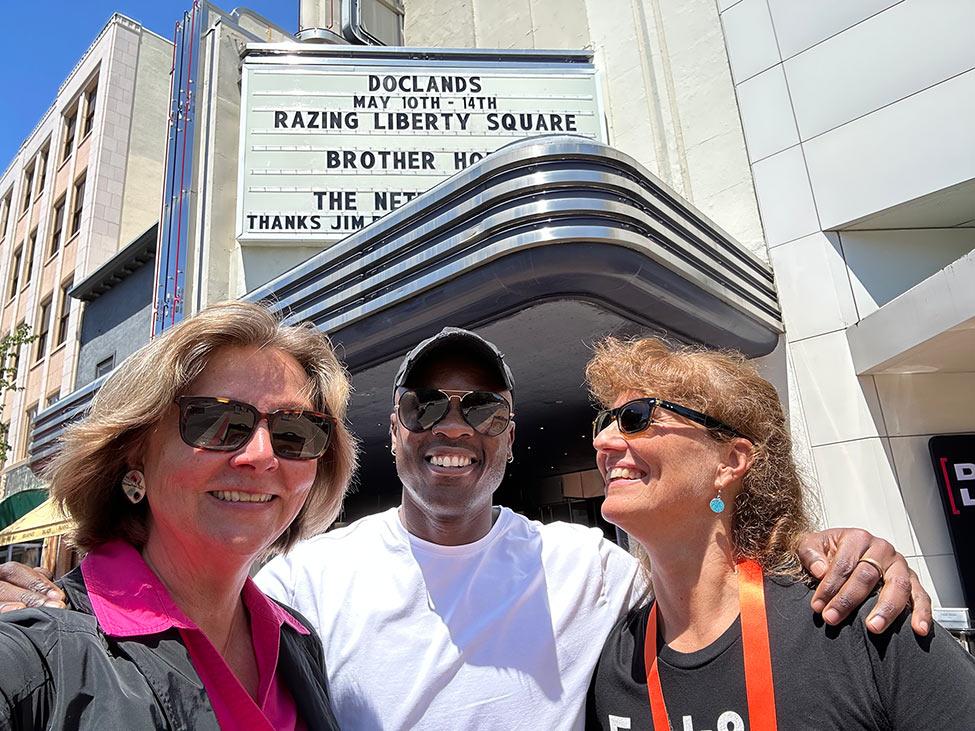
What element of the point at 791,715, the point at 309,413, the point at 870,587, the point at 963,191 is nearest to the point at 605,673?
the point at 791,715

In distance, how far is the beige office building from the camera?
61.4 feet

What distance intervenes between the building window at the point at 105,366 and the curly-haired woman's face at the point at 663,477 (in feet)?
44.6

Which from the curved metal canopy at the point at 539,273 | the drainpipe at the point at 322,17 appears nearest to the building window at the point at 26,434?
the drainpipe at the point at 322,17

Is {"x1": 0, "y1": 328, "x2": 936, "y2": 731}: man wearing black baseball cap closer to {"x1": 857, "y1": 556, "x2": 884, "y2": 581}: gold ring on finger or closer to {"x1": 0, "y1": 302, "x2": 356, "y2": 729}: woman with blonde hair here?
{"x1": 857, "y1": 556, "x2": 884, "y2": 581}: gold ring on finger

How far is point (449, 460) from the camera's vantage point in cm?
231

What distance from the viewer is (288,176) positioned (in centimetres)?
848

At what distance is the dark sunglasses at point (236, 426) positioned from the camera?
5.23 ft

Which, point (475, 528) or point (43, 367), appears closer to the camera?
point (475, 528)

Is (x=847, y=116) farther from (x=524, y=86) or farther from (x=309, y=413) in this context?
(x=309, y=413)

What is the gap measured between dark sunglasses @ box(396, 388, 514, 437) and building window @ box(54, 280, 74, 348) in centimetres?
1997

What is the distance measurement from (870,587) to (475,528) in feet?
4.03

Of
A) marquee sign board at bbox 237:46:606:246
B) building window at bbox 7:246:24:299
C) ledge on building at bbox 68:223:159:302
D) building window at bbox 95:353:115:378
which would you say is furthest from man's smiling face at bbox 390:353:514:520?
building window at bbox 7:246:24:299

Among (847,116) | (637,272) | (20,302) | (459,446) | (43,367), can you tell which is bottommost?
(459,446)

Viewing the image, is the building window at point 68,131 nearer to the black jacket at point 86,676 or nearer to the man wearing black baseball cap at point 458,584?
the man wearing black baseball cap at point 458,584
